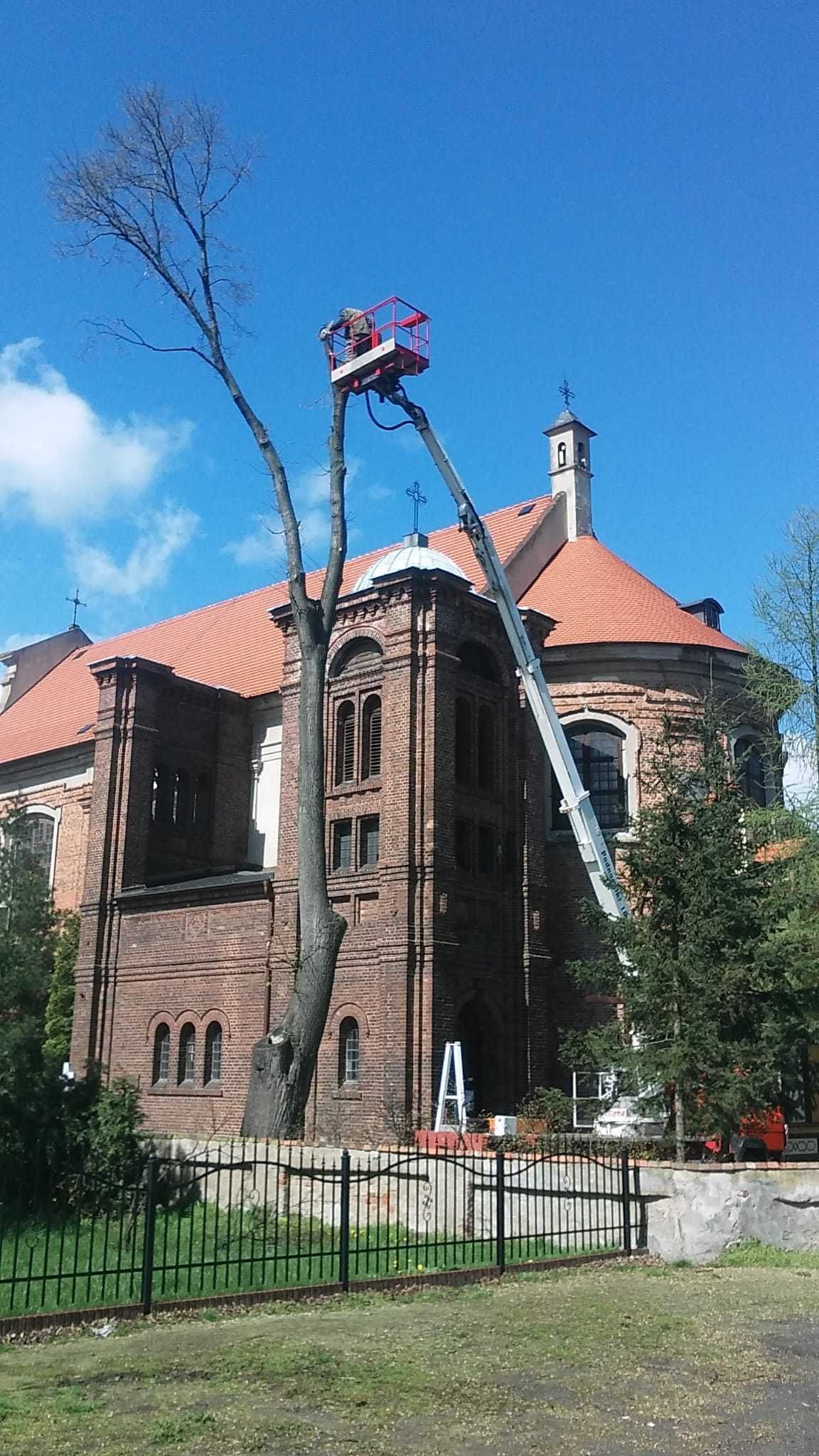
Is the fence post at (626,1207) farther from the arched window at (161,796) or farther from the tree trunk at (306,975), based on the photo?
the arched window at (161,796)

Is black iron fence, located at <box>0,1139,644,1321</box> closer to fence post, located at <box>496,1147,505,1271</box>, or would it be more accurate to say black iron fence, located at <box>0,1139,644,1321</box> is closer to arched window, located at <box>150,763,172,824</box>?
fence post, located at <box>496,1147,505,1271</box>

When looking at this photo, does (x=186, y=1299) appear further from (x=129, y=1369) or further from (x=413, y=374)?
(x=413, y=374)

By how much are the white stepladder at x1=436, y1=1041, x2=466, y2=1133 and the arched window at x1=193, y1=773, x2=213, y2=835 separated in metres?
11.4

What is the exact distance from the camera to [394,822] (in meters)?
24.2

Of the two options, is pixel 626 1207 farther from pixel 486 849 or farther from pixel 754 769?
pixel 754 769

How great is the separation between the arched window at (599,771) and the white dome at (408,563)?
4497mm

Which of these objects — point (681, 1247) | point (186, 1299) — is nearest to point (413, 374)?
point (681, 1247)

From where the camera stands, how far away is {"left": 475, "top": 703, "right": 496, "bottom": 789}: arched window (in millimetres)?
26750

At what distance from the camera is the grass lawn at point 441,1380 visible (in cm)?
661

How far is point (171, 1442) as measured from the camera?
6.43 metres

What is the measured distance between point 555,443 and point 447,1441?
2982 cm

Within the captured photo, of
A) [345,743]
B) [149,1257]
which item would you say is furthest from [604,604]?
[149,1257]

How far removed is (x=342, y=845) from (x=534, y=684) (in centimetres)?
505

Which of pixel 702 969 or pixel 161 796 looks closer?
pixel 702 969
